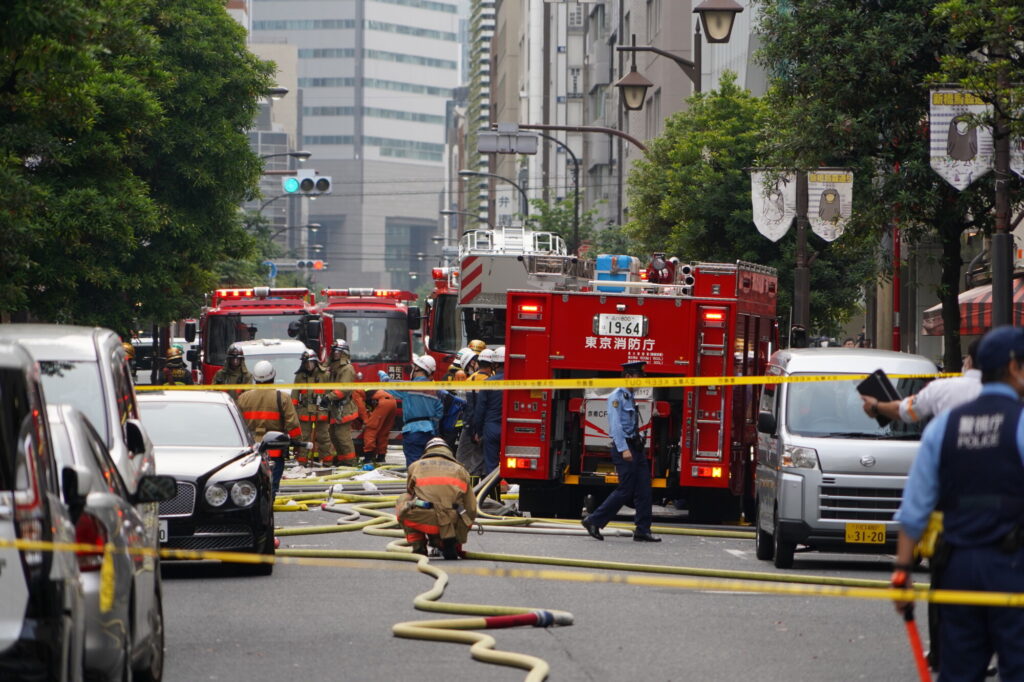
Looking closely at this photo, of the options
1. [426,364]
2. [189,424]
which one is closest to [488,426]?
[426,364]

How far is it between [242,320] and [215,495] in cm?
2365

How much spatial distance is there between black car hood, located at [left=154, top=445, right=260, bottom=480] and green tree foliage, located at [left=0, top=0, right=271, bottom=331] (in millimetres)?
3186

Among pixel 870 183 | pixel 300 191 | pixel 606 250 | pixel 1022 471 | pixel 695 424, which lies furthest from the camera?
pixel 606 250

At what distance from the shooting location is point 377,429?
1201 inches

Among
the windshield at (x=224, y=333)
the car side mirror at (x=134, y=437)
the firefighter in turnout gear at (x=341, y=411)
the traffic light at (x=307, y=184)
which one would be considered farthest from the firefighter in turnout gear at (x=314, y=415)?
the traffic light at (x=307, y=184)

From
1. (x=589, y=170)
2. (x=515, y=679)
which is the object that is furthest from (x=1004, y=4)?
(x=589, y=170)

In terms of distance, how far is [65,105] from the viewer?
18141 mm

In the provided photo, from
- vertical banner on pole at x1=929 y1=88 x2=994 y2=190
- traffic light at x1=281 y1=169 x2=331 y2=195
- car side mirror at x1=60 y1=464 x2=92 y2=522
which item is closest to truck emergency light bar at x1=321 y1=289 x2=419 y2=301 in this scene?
traffic light at x1=281 y1=169 x2=331 y2=195

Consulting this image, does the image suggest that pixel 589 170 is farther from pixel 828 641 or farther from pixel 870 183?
pixel 828 641

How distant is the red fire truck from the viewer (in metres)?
19.8

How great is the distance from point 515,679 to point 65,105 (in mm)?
10035

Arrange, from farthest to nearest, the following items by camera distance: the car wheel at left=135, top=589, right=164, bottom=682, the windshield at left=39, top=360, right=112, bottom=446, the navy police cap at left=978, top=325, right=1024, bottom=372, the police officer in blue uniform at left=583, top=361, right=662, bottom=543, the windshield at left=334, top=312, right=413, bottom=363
A: the windshield at left=334, top=312, right=413, bottom=363 → the police officer in blue uniform at left=583, top=361, right=662, bottom=543 → the windshield at left=39, top=360, right=112, bottom=446 → the car wheel at left=135, top=589, right=164, bottom=682 → the navy police cap at left=978, top=325, right=1024, bottom=372

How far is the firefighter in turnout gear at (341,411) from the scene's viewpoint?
29.1m

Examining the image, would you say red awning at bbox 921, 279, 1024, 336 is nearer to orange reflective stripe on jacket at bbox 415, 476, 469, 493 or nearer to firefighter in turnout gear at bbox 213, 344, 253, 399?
firefighter in turnout gear at bbox 213, 344, 253, 399
